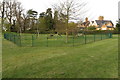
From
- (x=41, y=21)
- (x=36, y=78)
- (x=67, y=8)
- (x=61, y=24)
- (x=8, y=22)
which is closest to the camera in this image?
(x=36, y=78)

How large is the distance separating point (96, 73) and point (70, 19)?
42.4ft

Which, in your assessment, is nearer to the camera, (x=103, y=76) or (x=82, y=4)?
(x=103, y=76)

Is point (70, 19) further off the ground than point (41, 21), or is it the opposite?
point (41, 21)

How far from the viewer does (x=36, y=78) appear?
3652 mm

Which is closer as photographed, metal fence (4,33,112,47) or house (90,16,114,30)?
metal fence (4,33,112,47)

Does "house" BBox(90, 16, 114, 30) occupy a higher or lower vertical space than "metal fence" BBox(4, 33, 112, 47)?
higher

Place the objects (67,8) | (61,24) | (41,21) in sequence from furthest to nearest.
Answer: (41,21) → (61,24) → (67,8)

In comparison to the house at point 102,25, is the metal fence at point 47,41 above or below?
below

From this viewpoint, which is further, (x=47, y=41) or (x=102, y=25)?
(x=102, y=25)

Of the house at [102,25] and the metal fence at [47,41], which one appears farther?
the house at [102,25]

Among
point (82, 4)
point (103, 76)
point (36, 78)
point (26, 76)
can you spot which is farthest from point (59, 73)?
point (82, 4)

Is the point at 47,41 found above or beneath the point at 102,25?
beneath

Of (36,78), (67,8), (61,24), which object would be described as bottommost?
(36,78)

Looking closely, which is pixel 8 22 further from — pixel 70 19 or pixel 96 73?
pixel 96 73
